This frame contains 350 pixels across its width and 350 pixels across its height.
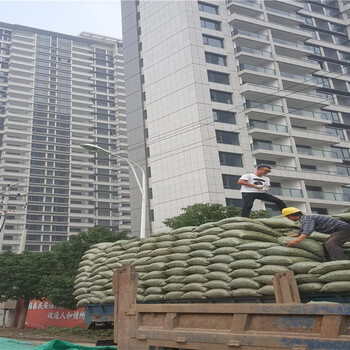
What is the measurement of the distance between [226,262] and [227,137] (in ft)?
79.4

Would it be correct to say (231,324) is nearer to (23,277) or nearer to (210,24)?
(23,277)

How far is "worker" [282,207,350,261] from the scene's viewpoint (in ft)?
13.7

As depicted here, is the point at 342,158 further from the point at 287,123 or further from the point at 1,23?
the point at 1,23

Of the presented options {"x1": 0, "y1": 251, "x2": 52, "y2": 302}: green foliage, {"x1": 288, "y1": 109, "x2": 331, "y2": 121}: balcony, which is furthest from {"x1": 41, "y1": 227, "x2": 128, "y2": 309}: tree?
{"x1": 288, "y1": 109, "x2": 331, "y2": 121}: balcony

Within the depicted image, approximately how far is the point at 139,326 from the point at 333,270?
2.12 meters

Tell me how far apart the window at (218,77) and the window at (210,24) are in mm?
4515

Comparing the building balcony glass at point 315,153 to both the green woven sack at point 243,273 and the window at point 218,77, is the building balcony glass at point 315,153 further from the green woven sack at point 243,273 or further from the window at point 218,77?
the green woven sack at point 243,273

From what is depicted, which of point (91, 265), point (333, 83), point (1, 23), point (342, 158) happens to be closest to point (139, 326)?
point (91, 265)

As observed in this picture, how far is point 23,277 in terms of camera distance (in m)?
17.4

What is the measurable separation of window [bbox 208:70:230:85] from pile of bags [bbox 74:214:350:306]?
2548cm

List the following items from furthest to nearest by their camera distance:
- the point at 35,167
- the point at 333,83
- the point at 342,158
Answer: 1. the point at 35,167
2. the point at 333,83
3. the point at 342,158

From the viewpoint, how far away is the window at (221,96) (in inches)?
1151

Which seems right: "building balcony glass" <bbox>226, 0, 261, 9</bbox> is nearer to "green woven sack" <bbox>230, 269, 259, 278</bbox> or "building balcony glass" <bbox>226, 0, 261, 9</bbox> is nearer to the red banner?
the red banner

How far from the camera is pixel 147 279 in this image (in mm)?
5664
